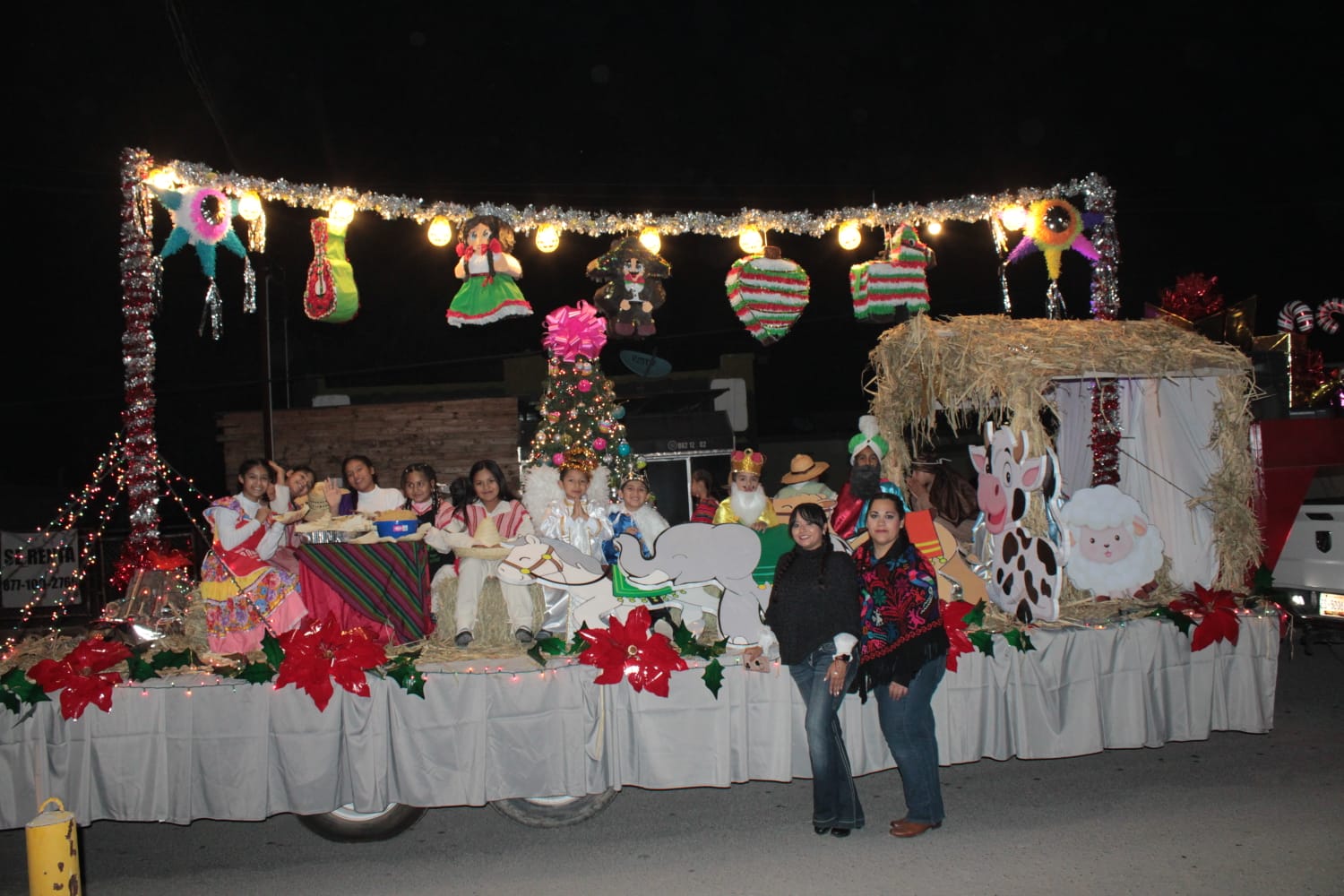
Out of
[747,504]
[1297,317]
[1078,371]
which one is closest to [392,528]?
[747,504]

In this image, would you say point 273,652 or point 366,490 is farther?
point 366,490

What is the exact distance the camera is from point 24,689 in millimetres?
4660

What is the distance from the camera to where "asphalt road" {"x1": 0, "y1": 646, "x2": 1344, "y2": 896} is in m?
4.21

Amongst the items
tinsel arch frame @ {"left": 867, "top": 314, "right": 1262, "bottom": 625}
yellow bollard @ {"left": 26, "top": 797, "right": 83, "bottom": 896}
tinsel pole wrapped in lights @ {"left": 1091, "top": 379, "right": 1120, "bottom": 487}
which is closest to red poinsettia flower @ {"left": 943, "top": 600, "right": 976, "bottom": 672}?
tinsel arch frame @ {"left": 867, "top": 314, "right": 1262, "bottom": 625}

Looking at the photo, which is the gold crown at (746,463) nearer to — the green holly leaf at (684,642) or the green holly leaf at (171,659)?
the green holly leaf at (684,642)

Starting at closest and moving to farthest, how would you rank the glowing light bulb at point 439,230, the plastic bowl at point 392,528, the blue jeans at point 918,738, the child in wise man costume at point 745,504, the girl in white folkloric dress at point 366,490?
the blue jeans at point 918,738, the plastic bowl at point 392,528, the girl in white folkloric dress at point 366,490, the child in wise man costume at point 745,504, the glowing light bulb at point 439,230

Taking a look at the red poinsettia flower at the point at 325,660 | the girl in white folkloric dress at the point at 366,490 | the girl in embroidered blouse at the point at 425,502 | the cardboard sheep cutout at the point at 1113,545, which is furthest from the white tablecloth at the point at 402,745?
the cardboard sheep cutout at the point at 1113,545

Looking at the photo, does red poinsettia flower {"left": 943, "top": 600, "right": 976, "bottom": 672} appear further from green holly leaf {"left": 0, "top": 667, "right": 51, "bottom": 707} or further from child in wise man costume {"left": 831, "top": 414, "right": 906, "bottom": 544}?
green holly leaf {"left": 0, "top": 667, "right": 51, "bottom": 707}

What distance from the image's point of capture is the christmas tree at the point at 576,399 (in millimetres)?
8102

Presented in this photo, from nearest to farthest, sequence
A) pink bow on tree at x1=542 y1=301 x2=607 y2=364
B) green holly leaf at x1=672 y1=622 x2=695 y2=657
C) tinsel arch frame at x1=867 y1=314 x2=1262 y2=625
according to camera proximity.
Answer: green holly leaf at x1=672 y1=622 x2=695 y2=657 → tinsel arch frame at x1=867 y1=314 x2=1262 y2=625 → pink bow on tree at x1=542 y1=301 x2=607 y2=364

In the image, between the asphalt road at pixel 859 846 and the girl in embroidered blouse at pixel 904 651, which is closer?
the asphalt road at pixel 859 846

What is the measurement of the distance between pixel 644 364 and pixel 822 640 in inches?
286

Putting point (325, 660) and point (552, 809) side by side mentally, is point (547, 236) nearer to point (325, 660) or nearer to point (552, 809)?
point (325, 660)

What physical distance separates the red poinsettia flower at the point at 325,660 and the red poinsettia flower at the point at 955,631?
3084mm
